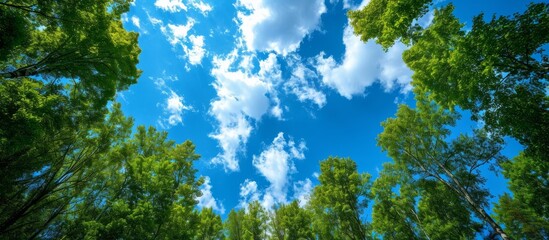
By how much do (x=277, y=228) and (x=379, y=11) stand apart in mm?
18675

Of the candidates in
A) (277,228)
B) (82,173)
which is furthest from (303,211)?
(82,173)

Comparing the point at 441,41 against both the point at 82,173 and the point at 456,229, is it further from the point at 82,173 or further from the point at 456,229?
the point at 82,173

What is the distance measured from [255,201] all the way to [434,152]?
16134 millimetres

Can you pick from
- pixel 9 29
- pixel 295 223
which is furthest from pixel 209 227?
pixel 9 29

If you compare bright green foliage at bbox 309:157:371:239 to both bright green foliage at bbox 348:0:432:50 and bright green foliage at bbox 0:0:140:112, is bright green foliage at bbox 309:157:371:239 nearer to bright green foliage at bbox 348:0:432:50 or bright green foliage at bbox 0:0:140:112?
bright green foliage at bbox 348:0:432:50

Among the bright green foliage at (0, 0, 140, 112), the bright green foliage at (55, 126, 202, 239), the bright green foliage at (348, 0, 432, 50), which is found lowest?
the bright green foliage at (55, 126, 202, 239)

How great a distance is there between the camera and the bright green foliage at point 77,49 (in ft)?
25.4

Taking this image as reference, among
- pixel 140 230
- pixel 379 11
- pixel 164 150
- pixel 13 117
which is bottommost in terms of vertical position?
pixel 140 230

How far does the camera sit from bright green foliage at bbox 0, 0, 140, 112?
25.4 ft

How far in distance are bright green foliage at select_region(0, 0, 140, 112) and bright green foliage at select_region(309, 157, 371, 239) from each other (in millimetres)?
15431

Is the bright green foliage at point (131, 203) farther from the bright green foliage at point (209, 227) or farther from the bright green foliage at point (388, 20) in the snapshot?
the bright green foliage at point (388, 20)

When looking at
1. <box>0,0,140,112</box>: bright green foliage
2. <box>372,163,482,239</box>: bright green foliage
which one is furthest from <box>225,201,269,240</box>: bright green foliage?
<box>0,0,140,112</box>: bright green foliage

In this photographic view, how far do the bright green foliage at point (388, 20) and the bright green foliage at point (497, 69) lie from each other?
101 cm

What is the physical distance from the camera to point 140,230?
38.5ft
